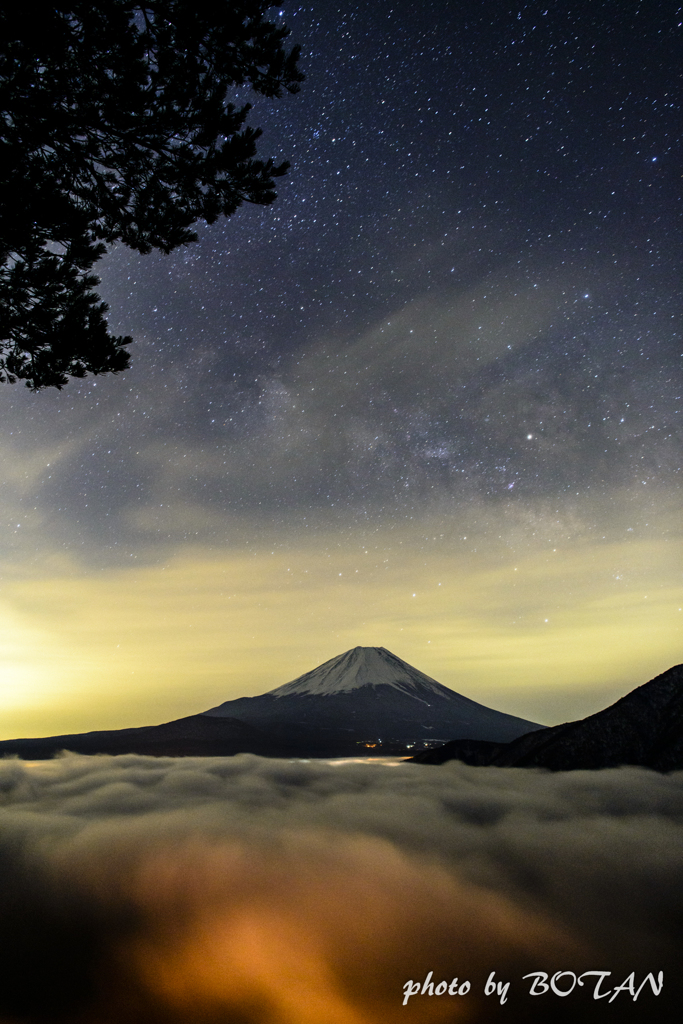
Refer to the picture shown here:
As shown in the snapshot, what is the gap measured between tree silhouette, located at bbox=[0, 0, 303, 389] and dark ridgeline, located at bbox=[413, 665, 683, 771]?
4939 inches

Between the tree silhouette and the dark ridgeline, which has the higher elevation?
the tree silhouette

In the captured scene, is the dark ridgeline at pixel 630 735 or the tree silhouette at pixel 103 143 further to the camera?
the dark ridgeline at pixel 630 735

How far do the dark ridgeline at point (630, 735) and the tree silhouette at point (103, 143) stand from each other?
125456 millimetres

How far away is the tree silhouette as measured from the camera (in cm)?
827

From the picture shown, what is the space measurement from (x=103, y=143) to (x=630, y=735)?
433 ft

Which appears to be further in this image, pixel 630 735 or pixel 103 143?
pixel 630 735

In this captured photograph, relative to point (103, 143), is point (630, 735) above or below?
below

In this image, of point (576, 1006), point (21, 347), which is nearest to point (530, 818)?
point (576, 1006)

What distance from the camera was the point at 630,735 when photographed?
110 m

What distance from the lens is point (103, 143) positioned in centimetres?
970

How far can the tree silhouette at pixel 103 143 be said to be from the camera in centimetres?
827

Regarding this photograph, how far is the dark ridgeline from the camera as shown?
106 metres

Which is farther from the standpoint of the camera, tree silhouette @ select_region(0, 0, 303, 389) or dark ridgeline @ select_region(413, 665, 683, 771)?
dark ridgeline @ select_region(413, 665, 683, 771)

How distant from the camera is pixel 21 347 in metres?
10.0
